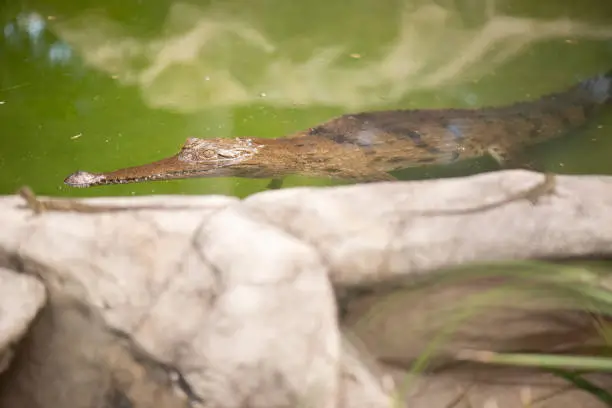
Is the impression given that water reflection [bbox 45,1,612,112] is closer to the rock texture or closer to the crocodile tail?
the crocodile tail

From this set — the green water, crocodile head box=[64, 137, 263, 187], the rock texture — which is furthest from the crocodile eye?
the rock texture

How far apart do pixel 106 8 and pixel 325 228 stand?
2528 mm

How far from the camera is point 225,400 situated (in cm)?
110

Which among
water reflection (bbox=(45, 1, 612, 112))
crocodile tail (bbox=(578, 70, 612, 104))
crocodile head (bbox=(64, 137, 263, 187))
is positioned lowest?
crocodile head (bbox=(64, 137, 263, 187))

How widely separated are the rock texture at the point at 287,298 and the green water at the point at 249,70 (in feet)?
2.69

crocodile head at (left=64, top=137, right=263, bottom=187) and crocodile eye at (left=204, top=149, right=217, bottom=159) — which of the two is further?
crocodile eye at (left=204, top=149, right=217, bottom=159)

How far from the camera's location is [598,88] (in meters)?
2.51

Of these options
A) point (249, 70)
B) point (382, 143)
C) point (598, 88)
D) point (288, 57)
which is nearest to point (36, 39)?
point (249, 70)

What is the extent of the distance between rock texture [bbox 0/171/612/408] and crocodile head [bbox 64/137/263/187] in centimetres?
75

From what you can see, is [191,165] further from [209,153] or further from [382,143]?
[382,143]

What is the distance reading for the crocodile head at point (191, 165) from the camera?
208 cm

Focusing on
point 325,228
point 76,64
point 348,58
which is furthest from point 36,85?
point 325,228

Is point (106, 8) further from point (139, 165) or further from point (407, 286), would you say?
point (407, 286)

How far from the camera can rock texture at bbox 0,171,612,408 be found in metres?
1.17
